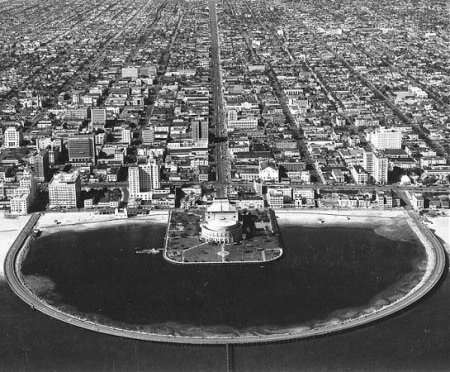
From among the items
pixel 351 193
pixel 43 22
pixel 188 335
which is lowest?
pixel 188 335

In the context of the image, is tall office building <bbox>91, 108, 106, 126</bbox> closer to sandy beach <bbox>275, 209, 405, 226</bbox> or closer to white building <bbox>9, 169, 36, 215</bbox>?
white building <bbox>9, 169, 36, 215</bbox>

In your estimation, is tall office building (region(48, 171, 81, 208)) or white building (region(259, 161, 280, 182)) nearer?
tall office building (region(48, 171, 81, 208))

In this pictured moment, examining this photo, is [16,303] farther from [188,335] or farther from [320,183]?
[320,183]

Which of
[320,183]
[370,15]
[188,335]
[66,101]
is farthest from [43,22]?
[188,335]

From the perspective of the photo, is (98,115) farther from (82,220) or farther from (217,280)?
(217,280)

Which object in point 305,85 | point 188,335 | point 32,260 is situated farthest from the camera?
point 305,85

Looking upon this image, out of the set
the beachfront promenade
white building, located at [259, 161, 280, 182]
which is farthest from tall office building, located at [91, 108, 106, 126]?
the beachfront promenade
